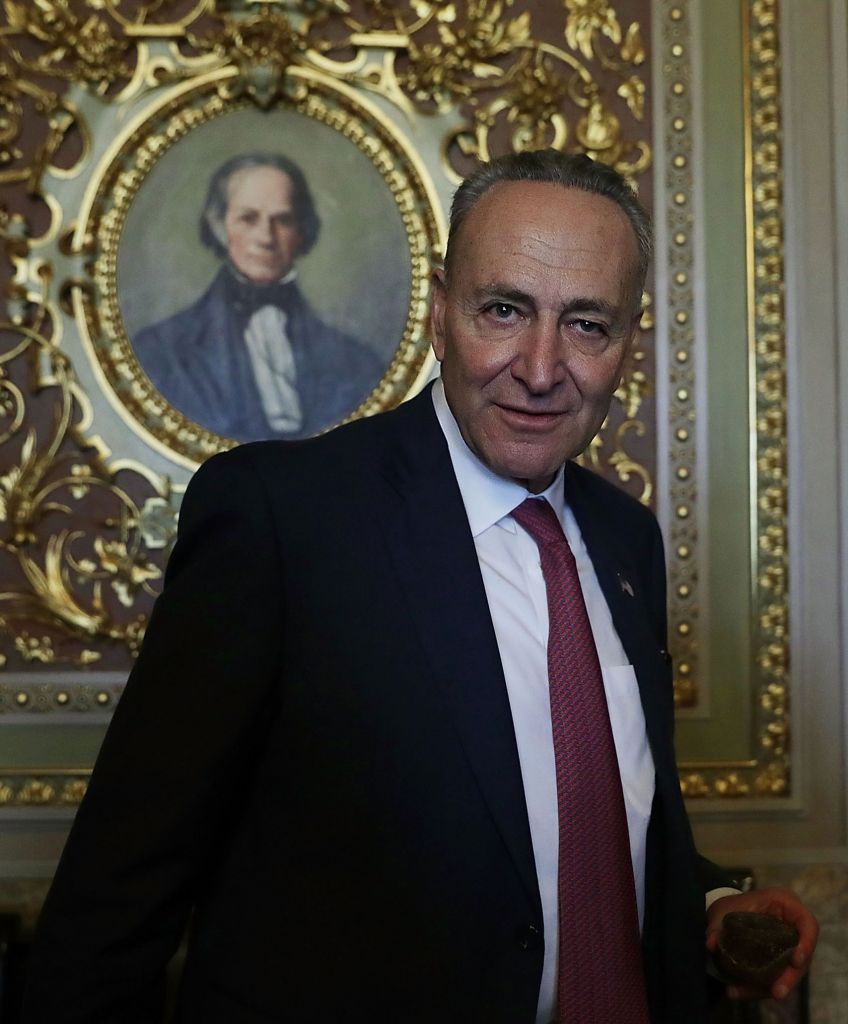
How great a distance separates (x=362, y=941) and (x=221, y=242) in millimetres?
1599

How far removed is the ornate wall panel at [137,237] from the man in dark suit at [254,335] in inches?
1.1

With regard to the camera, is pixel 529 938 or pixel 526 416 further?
pixel 526 416

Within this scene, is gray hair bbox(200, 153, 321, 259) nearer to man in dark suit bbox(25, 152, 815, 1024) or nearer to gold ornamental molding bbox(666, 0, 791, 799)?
gold ornamental molding bbox(666, 0, 791, 799)

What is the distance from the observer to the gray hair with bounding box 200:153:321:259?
7.87ft

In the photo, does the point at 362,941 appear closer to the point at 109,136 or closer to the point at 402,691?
the point at 402,691

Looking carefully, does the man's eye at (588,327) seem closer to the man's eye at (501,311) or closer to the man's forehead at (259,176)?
the man's eye at (501,311)

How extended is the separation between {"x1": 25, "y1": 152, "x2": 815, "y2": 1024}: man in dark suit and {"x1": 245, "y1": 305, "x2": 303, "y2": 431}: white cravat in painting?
3.30 ft

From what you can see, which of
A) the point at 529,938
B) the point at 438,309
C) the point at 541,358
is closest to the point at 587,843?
the point at 529,938

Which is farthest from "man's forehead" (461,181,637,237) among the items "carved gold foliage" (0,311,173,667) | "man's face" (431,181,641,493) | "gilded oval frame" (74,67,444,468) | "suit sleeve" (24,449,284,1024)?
"carved gold foliage" (0,311,173,667)

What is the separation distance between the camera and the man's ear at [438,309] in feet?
4.75

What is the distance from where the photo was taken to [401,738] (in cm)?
123

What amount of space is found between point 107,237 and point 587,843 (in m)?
1.66

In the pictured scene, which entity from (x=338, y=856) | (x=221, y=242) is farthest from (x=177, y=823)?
(x=221, y=242)

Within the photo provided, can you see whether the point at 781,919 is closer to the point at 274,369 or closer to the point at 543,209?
the point at 543,209
